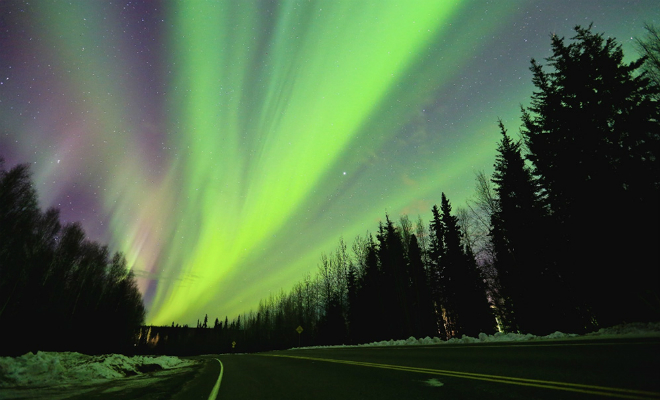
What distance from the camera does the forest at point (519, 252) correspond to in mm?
13070

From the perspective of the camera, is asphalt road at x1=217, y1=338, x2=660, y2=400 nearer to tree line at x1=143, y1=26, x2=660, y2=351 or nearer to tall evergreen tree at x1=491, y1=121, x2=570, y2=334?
tree line at x1=143, y1=26, x2=660, y2=351

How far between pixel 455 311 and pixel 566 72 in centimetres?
2734

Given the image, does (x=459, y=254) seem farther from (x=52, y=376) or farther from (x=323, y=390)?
(x=52, y=376)

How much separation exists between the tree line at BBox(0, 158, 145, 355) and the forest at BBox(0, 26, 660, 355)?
0.55 ft

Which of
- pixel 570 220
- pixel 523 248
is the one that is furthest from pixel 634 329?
pixel 523 248

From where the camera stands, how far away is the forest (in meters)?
13.1

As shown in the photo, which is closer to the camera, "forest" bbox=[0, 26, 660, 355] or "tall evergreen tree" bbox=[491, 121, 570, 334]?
"forest" bbox=[0, 26, 660, 355]

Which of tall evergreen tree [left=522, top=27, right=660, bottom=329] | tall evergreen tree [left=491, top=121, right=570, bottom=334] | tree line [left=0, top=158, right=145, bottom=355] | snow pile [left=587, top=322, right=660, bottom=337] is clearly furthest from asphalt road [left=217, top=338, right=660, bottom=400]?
tree line [left=0, top=158, right=145, bottom=355]

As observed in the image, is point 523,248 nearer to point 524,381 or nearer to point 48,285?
point 524,381

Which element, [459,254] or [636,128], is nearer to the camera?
[636,128]

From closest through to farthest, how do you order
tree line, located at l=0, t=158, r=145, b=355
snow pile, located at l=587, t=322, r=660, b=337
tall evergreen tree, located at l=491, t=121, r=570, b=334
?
snow pile, located at l=587, t=322, r=660, b=337, tall evergreen tree, located at l=491, t=121, r=570, b=334, tree line, located at l=0, t=158, r=145, b=355

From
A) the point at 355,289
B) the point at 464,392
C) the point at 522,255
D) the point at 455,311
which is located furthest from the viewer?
the point at 355,289

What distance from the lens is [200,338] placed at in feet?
511

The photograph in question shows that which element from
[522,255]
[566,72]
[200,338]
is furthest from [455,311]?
[200,338]
